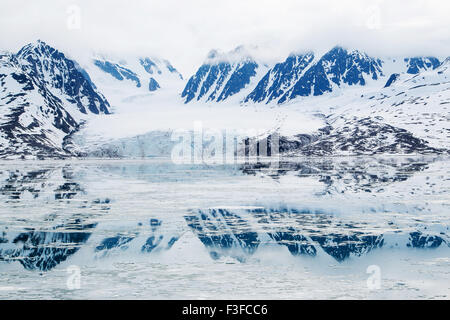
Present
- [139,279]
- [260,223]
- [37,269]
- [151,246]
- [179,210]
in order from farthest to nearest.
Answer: [179,210] → [260,223] → [151,246] → [37,269] → [139,279]

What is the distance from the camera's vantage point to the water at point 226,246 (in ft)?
66.6

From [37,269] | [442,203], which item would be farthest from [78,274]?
[442,203]

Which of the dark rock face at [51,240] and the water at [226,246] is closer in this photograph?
the water at [226,246]

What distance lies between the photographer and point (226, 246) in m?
28.4

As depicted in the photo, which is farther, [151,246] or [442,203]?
[442,203]

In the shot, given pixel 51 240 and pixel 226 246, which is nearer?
pixel 226 246

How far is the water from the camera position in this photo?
2031 cm

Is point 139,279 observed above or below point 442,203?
below

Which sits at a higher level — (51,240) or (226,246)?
(51,240)

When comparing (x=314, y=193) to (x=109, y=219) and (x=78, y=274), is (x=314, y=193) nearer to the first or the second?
(x=109, y=219)

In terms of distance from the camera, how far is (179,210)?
41750 millimetres

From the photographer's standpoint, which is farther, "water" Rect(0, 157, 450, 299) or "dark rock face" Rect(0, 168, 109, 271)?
"dark rock face" Rect(0, 168, 109, 271)
